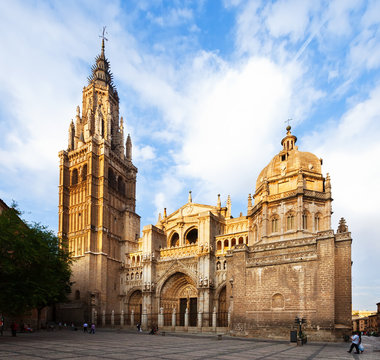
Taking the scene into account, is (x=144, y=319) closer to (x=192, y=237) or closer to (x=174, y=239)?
(x=174, y=239)

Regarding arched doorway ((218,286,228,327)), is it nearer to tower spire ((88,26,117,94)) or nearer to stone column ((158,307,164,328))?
stone column ((158,307,164,328))

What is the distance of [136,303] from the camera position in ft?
154

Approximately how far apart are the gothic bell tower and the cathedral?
155mm

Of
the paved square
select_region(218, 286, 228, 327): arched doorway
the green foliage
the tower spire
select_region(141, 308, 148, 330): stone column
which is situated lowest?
select_region(141, 308, 148, 330): stone column

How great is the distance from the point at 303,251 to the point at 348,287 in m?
3.67

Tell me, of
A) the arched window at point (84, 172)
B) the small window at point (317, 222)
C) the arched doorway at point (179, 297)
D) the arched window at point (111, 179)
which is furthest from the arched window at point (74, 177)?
the small window at point (317, 222)

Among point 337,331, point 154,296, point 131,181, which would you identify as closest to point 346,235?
point 337,331

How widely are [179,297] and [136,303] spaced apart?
6586mm

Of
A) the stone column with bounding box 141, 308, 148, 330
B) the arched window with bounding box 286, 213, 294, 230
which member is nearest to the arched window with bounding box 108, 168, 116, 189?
the stone column with bounding box 141, 308, 148, 330

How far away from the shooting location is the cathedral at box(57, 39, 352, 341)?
81.0 feet

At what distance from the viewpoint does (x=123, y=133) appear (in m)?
57.8

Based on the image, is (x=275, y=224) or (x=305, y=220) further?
(x=275, y=224)

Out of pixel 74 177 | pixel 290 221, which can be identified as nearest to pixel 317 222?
pixel 290 221

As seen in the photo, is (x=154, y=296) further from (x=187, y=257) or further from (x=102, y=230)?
(x=102, y=230)
